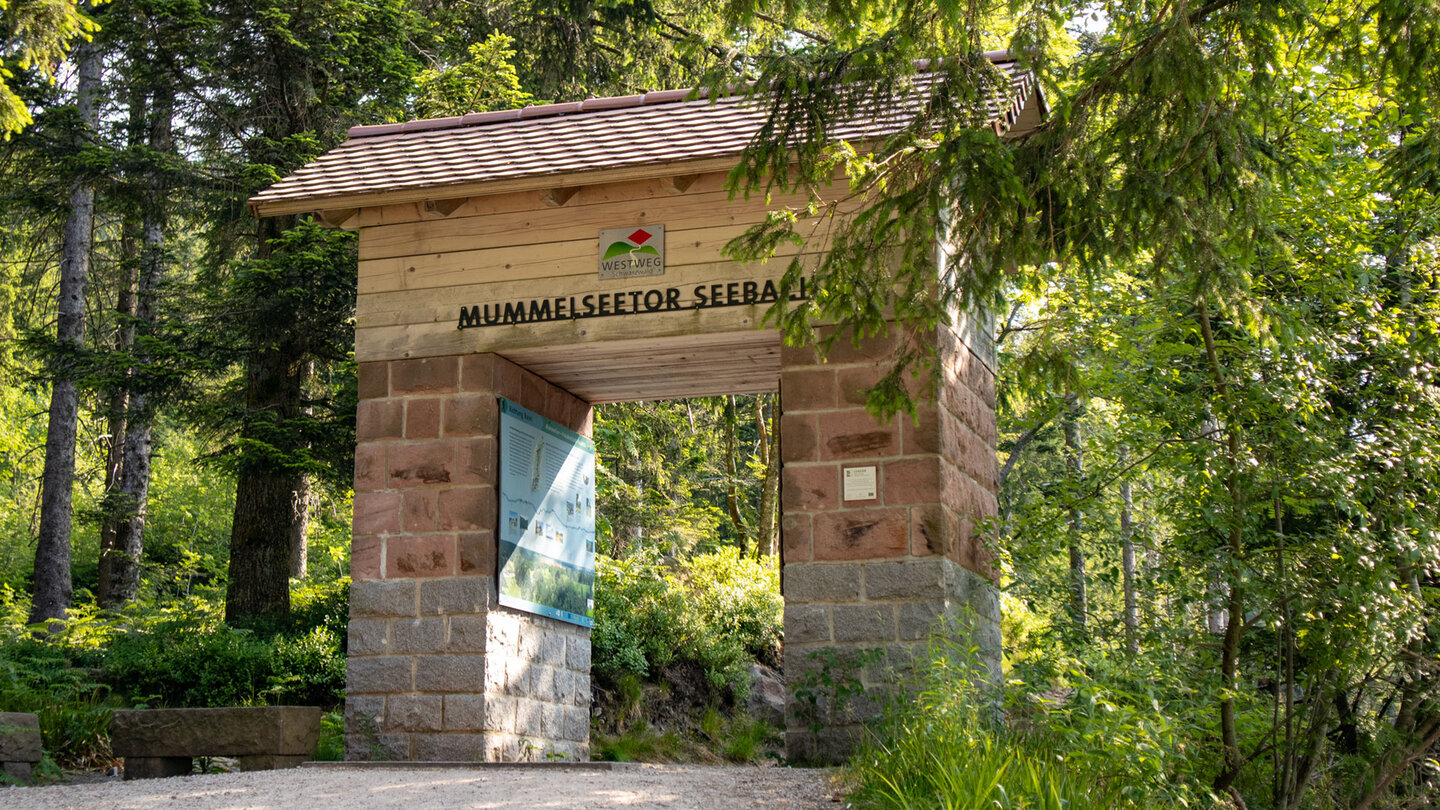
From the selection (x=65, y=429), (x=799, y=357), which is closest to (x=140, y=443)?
(x=65, y=429)

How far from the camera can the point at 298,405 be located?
12.9 m

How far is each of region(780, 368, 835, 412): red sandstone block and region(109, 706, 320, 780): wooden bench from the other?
138 inches

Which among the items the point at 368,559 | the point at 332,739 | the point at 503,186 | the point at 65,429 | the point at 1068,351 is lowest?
the point at 332,739

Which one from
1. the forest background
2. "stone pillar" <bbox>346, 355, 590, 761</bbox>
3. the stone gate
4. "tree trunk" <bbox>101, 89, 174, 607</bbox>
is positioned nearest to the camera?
the forest background

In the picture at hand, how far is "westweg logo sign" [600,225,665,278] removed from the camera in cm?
816

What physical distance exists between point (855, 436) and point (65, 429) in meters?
12.9

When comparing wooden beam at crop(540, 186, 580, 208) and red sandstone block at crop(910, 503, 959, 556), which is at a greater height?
wooden beam at crop(540, 186, 580, 208)

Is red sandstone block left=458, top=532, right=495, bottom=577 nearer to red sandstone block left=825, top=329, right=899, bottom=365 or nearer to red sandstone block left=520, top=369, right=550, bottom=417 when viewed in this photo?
red sandstone block left=520, top=369, right=550, bottom=417

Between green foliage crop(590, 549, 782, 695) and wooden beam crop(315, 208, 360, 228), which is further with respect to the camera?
green foliage crop(590, 549, 782, 695)

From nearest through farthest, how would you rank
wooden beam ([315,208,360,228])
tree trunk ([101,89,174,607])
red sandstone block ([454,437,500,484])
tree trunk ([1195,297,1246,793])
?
tree trunk ([1195,297,1246,793]), red sandstone block ([454,437,500,484]), wooden beam ([315,208,360,228]), tree trunk ([101,89,174,607])

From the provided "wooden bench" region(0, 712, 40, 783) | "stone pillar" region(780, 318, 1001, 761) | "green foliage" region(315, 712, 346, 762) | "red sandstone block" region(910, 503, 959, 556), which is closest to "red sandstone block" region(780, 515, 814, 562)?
"stone pillar" region(780, 318, 1001, 761)

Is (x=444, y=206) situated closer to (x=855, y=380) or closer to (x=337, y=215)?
(x=337, y=215)

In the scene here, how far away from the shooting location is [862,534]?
763 cm

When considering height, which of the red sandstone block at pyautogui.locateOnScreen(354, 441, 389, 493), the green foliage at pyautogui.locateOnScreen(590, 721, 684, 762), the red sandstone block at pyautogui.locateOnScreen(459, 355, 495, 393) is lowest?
the green foliage at pyautogui.locateOnScreen(590, 721, 684, 762)
